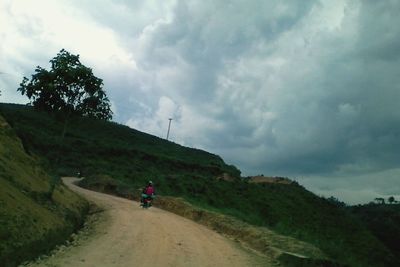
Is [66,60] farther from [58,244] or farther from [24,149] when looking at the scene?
[58,244]

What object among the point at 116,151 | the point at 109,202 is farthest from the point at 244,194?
the point at 109,202

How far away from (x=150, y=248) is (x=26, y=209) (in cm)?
428

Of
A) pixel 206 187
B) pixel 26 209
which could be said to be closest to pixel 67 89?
pixel 206 187

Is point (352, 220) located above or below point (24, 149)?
above

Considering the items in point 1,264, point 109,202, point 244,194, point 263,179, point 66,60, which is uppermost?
point 66,60

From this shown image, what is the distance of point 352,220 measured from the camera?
244ft

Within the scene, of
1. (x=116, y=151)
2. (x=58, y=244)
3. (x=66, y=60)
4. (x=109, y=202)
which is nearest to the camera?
(x=58, y=244)

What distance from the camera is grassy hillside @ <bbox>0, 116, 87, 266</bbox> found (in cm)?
1346

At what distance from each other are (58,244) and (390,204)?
140m

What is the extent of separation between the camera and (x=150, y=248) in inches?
679

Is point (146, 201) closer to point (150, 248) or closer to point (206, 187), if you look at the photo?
point (150, 248)

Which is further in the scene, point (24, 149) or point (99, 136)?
point (99, 136)

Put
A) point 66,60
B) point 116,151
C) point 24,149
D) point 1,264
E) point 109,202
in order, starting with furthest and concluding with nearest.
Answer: point 116,151 < point 66,60 < point 109,202 < point 24,149 < point 1,264

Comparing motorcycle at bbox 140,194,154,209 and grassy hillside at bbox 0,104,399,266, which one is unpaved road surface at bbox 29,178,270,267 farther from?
grassy hillside at bbox 0,104,399,266
